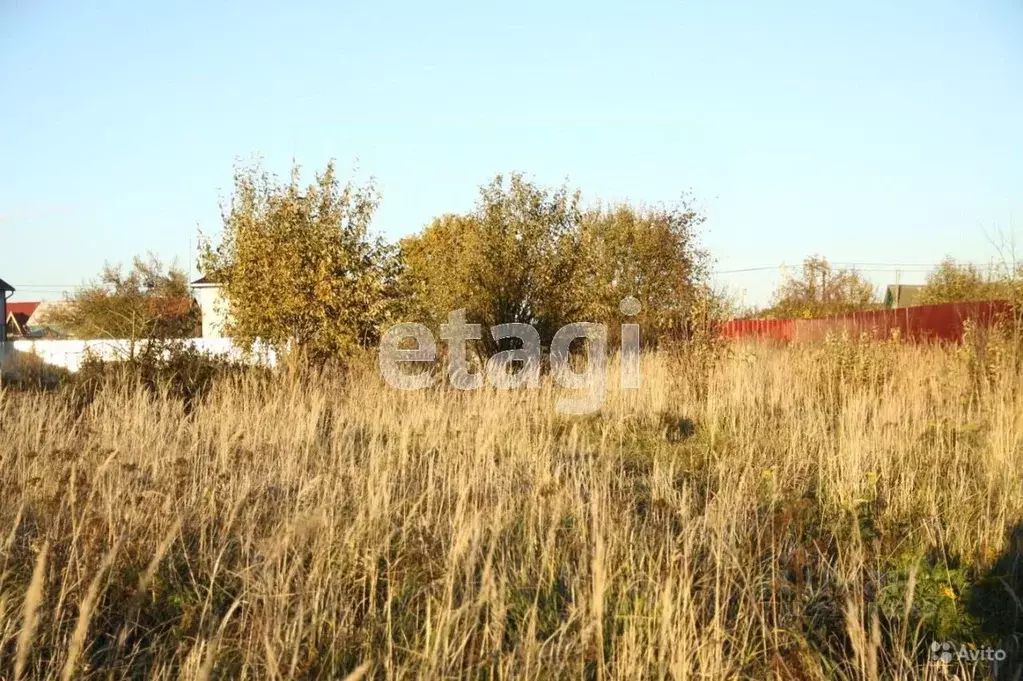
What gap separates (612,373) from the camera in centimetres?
1206

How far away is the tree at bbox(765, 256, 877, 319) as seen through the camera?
3138 cm

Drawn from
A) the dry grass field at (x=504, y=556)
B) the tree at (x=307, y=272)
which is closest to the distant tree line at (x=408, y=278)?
the tree at (x=307, y=272)

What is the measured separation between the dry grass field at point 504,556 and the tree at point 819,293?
26.0 metres

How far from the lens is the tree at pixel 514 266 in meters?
17.0

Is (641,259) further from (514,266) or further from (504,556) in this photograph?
(504,556)

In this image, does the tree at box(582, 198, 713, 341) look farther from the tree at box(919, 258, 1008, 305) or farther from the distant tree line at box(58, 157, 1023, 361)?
the tree at box(919, 258, 1008, 305)

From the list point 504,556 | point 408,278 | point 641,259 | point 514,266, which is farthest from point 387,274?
point 641,259

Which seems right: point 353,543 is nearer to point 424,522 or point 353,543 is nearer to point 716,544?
point 424,522

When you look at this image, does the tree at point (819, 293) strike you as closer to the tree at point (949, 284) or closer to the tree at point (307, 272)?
the tree at point (949, 284)

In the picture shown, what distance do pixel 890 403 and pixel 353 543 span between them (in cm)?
612

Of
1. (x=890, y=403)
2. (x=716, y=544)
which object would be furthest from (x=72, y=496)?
(x=890, y=403)

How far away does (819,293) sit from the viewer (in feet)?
111

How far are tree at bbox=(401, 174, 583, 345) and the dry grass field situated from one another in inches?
394

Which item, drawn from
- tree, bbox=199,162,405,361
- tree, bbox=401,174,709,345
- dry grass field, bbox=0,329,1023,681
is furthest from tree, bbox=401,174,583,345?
dry grass field, bbox=0,329,1023,681
